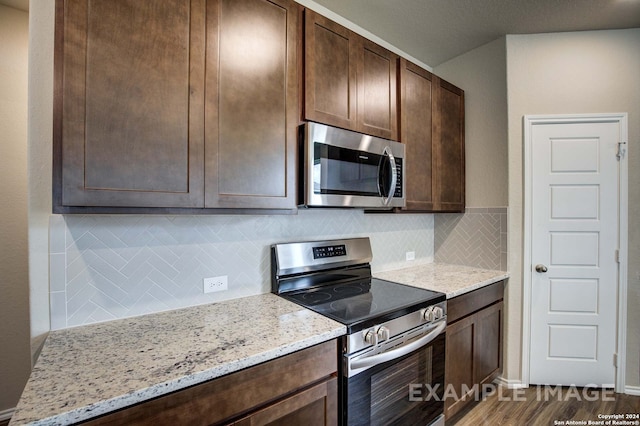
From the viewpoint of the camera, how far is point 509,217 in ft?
7.89

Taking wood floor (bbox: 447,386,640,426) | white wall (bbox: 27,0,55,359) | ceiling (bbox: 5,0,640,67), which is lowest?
wood floor (bbox: 447,386,640,426)

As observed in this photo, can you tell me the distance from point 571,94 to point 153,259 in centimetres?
318

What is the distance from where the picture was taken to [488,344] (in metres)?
2.22

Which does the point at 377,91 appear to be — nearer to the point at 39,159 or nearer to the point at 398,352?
the point at 398,352

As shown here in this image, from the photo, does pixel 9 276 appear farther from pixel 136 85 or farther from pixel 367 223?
pixel 367 223

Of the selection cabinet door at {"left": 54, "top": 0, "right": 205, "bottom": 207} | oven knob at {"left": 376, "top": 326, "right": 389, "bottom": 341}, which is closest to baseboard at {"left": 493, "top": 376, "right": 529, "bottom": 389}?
oven knob at {"left": 376, "top": 326, "right": 389, "bottom": 341}

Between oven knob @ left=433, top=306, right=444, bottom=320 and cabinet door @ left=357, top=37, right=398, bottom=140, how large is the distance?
1.11m

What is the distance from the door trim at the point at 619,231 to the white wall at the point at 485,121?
0.16 metres

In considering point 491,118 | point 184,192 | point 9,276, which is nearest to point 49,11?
point 184,192

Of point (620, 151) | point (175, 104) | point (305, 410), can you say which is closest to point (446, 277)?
point (305, 410)

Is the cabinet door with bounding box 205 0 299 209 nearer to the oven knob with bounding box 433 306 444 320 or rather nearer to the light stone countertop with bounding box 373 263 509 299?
the oven knob with bounding box 433 306 444 320

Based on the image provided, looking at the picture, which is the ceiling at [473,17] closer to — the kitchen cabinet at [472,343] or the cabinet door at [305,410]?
the kitchen cabinet at [472,343]

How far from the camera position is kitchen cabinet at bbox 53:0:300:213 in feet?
3.23

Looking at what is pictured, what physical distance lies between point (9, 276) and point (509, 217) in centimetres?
367
